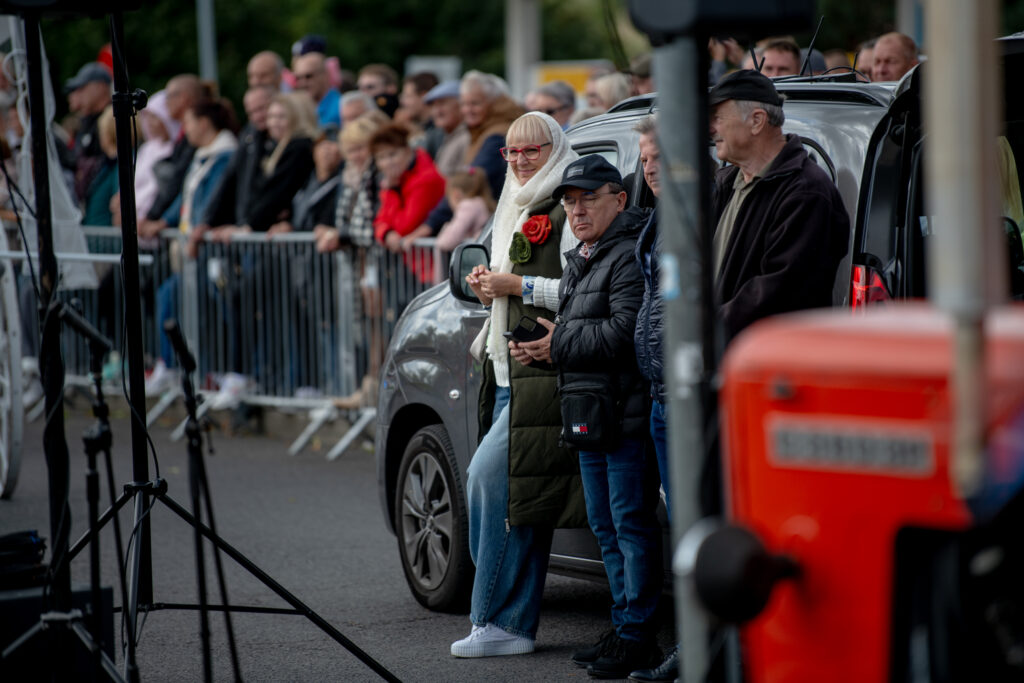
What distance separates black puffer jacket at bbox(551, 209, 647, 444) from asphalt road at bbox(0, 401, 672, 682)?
3.69ft

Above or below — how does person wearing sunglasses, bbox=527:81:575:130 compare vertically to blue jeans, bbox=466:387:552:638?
above

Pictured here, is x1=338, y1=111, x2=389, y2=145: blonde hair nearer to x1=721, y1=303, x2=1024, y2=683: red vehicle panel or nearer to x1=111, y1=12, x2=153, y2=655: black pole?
x1=111, y1=12, x2=153, y2=655: black pole

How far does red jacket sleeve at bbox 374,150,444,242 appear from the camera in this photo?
11.3 m

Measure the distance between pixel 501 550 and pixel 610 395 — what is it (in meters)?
0.91

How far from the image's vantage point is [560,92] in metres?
11.2

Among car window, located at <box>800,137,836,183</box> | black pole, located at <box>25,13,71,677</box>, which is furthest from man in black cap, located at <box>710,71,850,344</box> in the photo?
black pole, located at <box>25,13,71,677</box>

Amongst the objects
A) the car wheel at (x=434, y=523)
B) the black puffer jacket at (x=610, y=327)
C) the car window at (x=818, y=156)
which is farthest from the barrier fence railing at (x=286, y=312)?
the car window at (x=818, y=156)

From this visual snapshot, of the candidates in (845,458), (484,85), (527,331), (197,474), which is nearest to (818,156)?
(527,331)

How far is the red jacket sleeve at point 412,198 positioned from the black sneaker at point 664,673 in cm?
609

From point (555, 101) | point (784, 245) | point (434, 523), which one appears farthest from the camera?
point (555, 101)

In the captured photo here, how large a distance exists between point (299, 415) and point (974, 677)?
10065mm

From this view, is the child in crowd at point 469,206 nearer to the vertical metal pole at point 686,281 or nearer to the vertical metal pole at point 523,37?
the vertical metal pole at point 686,281

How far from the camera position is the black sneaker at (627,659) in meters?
5.78

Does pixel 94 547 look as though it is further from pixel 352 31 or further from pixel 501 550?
pixel 352 31
